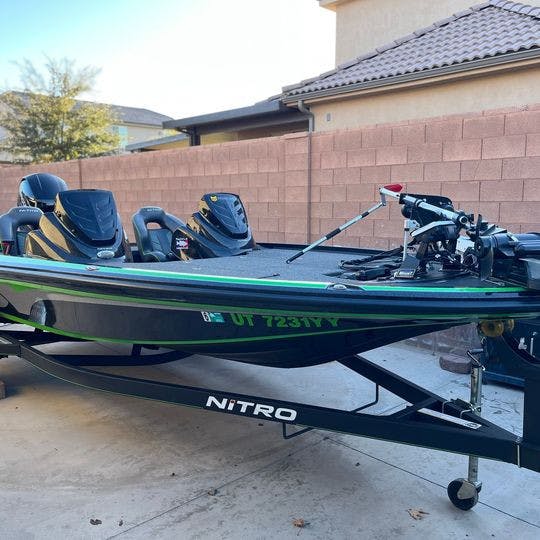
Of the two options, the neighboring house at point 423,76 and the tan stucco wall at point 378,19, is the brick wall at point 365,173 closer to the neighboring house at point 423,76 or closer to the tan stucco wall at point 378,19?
the neighboring house at point 423,76

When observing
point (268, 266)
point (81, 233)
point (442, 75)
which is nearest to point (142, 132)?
point (442, 75)

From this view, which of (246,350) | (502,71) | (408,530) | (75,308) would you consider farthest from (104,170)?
(408,530)

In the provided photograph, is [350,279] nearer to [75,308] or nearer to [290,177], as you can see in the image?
[75,308]

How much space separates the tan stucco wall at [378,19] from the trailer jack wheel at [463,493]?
10.9 metres

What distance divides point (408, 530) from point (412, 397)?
2.12ft

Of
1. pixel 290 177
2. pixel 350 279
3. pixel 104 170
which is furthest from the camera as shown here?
pixel 104 170

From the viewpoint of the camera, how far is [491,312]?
204 centimetres

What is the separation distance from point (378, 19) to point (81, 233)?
427 inches

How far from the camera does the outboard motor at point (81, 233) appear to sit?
357cm

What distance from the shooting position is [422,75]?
7.43m

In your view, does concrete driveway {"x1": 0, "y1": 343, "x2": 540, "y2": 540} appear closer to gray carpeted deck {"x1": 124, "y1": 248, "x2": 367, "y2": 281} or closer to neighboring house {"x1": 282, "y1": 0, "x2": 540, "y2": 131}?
gray carpeted deck {"x1": 124, "y1": 248, "x2": 367, "y2": 281}

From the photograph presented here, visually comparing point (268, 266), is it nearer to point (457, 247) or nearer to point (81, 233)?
point (457, 247)

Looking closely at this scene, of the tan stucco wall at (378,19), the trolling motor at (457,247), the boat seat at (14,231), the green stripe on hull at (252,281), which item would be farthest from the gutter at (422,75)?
the boat seat at (14,231)

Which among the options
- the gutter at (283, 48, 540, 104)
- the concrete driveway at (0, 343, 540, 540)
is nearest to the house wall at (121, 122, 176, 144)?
the gutter at (283, 48, 540, 104)
